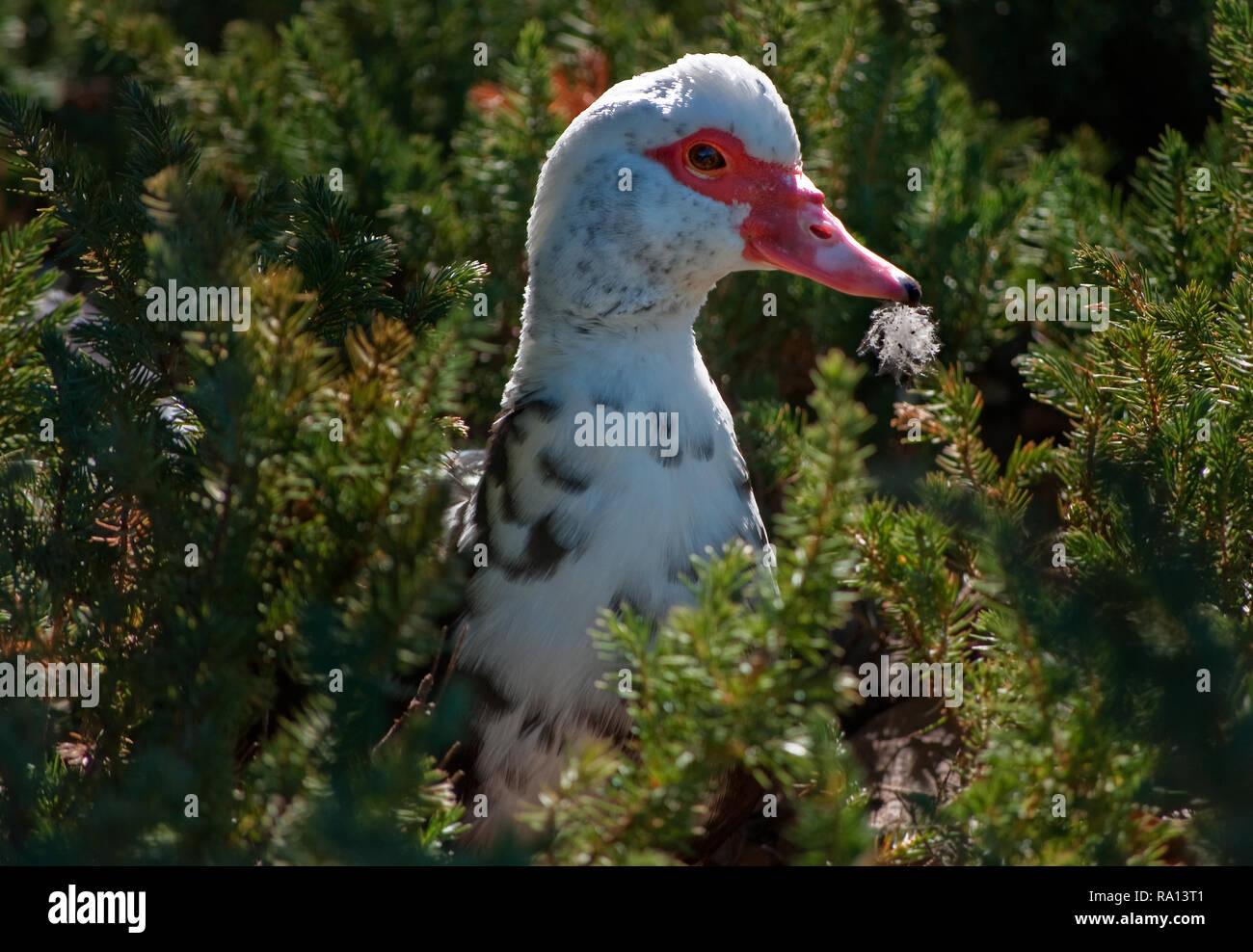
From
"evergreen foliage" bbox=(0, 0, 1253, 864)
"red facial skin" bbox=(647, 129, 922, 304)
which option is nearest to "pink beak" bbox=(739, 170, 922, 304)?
"red facial skin" bbox=(647, 129, 922, 304)

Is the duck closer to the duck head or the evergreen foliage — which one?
the duck head

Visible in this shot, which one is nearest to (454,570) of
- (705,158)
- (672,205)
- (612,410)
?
(612,410)

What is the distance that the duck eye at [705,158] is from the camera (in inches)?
85.2

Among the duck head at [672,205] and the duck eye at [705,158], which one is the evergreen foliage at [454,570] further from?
the duck eye at [705,158]

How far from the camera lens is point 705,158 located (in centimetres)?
217

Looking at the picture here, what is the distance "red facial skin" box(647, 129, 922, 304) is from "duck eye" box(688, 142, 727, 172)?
0.01m

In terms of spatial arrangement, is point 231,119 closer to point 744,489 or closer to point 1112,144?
point 744,489

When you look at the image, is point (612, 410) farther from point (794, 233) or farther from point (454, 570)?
point (454, 570)

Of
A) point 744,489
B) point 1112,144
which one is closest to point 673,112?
point 744,489

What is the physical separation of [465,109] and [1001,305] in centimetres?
177

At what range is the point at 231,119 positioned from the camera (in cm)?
366

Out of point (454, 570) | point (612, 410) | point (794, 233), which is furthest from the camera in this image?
point (794, 233)

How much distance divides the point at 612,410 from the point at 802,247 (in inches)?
19.3
